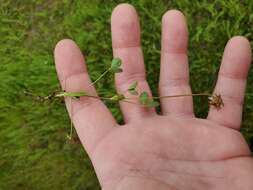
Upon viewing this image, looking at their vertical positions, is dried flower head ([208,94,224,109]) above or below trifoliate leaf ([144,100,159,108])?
below

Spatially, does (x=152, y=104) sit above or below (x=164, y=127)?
above

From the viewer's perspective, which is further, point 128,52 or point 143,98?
A: point 128,52

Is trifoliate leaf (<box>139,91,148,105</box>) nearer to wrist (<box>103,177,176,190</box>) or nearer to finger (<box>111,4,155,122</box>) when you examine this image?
finger (<box>111,4,155,122</box>)

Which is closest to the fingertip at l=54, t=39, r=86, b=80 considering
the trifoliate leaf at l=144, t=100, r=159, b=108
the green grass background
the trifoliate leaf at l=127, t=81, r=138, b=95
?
the trifoliate leaf at l=127, t=81, r=138, b=95

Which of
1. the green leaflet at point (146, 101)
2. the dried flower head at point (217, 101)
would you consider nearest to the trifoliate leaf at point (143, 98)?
the green leaflet at point (146, 101)

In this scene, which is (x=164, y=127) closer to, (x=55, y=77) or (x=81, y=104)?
(x=81, y=104)

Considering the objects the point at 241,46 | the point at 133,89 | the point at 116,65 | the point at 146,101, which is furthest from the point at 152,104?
the point at 241,46
